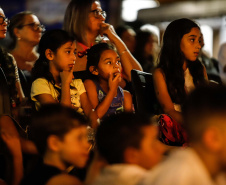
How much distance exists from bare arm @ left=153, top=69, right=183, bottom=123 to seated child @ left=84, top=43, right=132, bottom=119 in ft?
0.70

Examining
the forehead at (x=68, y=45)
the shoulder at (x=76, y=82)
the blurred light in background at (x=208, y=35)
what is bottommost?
the blurred light in background at (x=208, y=35)

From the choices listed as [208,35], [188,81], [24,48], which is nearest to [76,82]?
[188,81]

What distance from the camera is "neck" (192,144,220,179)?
4.92 ft

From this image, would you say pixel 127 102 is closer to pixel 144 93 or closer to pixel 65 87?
pixel 144 93

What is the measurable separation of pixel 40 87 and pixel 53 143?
3.06 feet

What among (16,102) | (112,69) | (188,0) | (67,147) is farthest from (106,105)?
(188,0)

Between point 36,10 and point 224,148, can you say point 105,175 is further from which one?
point 36,10

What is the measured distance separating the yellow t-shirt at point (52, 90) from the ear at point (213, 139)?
149cm

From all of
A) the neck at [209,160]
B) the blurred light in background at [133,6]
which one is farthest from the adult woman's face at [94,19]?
the blurred light in background at [133,6]

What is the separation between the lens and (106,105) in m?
2.88

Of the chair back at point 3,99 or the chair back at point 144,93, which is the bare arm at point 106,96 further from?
the chair back at point 3,99

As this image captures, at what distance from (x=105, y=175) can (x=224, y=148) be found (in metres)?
0.44

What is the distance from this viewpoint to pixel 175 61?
3322 millimetres

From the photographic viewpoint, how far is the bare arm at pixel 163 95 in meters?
3.05
